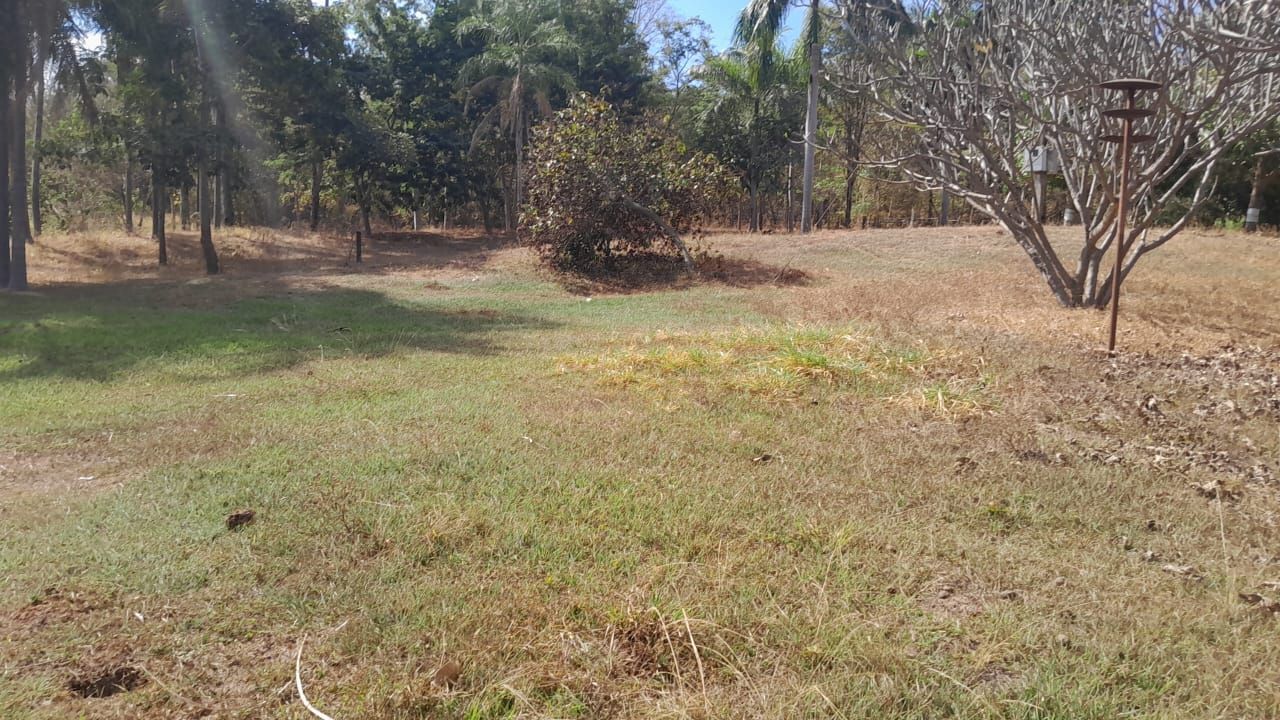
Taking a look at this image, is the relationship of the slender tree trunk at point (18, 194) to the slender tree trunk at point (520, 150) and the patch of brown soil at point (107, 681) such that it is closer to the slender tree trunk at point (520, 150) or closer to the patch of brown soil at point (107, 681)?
the slender tree trunk at point (520, 150)

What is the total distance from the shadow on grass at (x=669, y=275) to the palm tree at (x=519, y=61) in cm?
896

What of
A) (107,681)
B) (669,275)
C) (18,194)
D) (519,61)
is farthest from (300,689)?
(519,61)

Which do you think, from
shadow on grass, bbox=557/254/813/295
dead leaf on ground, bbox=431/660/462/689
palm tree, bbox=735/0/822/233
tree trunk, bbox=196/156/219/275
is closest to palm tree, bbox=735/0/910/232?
palm tree, bbox=735/0/822/233

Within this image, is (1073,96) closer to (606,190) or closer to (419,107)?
(606,190)

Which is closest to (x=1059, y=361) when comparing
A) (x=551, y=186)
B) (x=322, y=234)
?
(x=551, y=186)

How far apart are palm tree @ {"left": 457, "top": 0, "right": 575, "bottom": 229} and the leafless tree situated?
52.2 feet

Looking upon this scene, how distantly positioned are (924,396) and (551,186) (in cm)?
1406

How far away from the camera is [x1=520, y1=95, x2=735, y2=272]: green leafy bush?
18.9 m

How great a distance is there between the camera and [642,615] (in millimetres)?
3133

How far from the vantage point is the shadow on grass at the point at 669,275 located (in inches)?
696

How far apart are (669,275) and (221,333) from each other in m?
10.2

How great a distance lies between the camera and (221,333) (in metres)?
10.9

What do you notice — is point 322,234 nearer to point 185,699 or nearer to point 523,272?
point 523,272

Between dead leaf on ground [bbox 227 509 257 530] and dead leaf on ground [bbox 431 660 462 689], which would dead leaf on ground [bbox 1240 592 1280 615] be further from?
dead leaf on ground [bbox 227 509 257 530]
